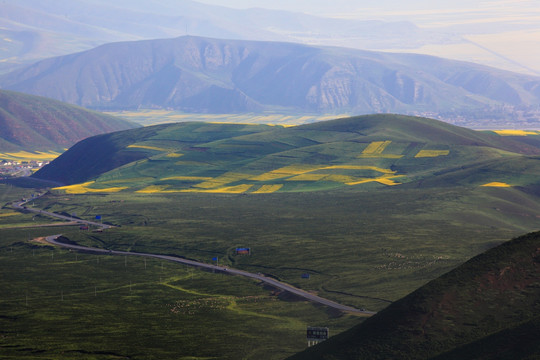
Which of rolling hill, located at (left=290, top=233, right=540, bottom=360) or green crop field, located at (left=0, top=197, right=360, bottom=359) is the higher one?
rolling hill, located at (left=290, top=233, right=540, bottom=360)

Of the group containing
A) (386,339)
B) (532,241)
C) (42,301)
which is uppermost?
(532,241)

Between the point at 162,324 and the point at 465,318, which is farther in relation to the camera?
the point at 162,324

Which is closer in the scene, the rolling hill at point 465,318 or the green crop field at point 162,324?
the rolling hill at point 465,318

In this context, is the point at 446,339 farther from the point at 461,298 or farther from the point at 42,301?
the point at 42,301

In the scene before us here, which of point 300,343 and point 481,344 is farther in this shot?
point 300,343

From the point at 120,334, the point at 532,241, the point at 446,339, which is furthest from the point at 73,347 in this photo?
the point at 532,241

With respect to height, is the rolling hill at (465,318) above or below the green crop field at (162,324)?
above

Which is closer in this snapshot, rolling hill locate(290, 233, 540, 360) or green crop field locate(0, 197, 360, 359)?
rolling hill locate(290, 233, 540, 360)

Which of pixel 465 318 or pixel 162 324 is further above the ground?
pixel 465 318
